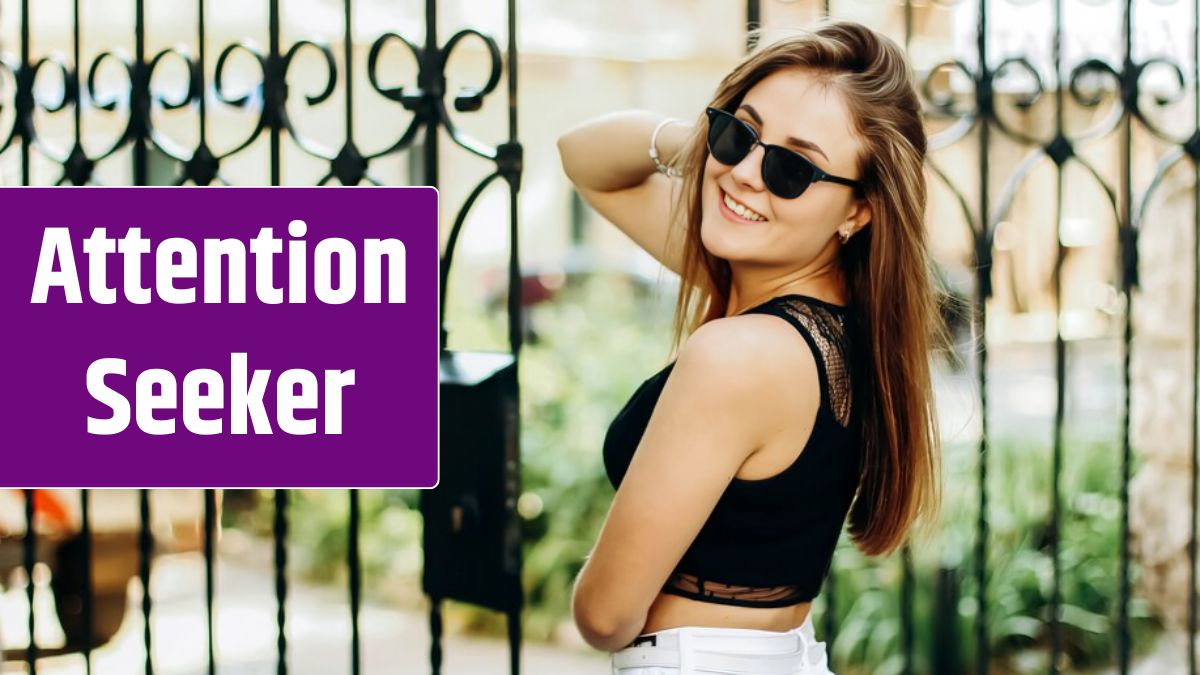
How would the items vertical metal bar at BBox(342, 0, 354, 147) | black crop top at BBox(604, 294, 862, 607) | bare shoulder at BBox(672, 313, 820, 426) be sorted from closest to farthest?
1. bare shoulder at BBox(672, 313, 820, 426)
2. black crop top at BBox(604, 294, 862, 607)
3. vertical metal bar at BBox(342, 0, 354, 147)

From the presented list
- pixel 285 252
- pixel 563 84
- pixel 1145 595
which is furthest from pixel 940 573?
pixel 563 84

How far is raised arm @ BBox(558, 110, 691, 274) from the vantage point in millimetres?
2402

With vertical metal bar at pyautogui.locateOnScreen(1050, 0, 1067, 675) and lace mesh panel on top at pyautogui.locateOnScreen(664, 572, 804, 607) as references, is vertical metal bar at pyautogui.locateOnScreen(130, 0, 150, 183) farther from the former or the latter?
vertical metal bar at pyautogui.locateOnScreen(1050, 0, 1067, 675)

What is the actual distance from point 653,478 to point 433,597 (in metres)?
0.85

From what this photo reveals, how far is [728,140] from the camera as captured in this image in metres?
1.99

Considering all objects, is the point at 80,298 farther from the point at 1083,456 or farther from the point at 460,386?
the point at 1083,456

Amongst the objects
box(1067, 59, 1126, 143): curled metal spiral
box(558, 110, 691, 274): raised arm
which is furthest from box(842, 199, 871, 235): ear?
box(1067, 59, 1126, 143): curled metal spiral

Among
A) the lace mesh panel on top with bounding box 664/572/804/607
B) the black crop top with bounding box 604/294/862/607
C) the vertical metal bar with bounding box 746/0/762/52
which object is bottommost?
the lace mesh panel on top with bounding box 664/572/804/607

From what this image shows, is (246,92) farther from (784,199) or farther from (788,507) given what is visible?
(788,507)

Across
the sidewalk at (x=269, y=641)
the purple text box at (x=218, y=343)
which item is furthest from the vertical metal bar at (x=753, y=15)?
Answer: the sidewalk at (x=269, y=641)

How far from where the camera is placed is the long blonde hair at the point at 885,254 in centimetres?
194

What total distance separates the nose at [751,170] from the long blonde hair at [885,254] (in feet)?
0.43

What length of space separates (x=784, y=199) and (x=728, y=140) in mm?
127

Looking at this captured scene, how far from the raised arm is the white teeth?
342 millimetres
